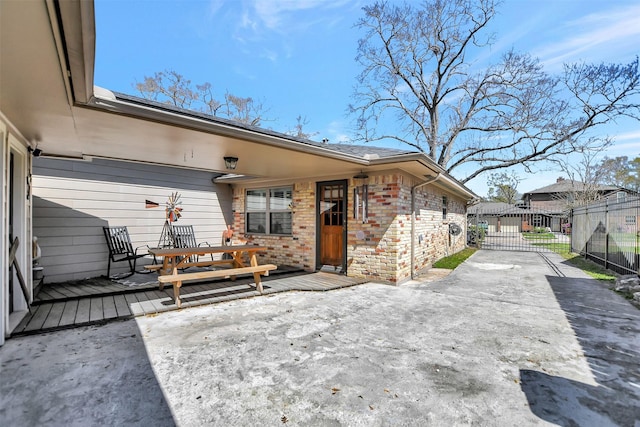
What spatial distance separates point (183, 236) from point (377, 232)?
15.2 feet

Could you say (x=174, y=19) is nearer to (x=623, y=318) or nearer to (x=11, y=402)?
(x=11, y=402)

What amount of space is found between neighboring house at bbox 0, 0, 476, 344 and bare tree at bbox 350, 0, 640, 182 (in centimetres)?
904

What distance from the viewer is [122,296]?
470 centimetres

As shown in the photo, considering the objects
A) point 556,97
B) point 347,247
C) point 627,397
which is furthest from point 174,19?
point 556,97

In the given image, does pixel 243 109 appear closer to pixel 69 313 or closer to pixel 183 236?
pixel 183 236

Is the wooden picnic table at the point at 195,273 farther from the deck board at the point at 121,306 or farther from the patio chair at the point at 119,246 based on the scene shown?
the patio chair at the point at 119,246

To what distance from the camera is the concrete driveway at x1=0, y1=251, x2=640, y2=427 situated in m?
2.02

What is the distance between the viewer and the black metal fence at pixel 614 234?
6.47 m

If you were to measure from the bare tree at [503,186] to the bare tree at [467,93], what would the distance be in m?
24.0

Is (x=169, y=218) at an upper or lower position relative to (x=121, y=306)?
upper

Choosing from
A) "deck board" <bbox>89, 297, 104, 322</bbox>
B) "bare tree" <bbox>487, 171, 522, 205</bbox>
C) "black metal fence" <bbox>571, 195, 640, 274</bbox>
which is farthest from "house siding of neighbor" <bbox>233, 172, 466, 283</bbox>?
"bare tree" <bbox>487, 171, 522, 205</bbox>

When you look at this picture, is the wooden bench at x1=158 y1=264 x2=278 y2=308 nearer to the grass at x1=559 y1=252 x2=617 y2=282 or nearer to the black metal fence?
the grass at x1=559 y1=252 x2=617 y2=282

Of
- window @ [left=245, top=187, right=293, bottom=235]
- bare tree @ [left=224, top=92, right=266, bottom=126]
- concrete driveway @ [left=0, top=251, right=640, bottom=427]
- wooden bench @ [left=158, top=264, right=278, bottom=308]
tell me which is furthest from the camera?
bare tree @ [left=224, top=92, right=266, bottom=126]

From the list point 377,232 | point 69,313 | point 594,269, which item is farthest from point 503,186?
point 69,313
